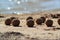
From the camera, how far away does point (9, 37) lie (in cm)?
964

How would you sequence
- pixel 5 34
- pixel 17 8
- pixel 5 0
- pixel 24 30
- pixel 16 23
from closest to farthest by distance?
pixel 5 34 < pixel 24 30 < pixel 16 23 < pixel 17 8 < pixel 5 0

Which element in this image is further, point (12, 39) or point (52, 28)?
point (52, 28)

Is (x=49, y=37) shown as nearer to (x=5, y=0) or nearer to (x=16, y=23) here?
(x=16, y=23)

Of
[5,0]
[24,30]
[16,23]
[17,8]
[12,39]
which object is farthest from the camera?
[5,0]

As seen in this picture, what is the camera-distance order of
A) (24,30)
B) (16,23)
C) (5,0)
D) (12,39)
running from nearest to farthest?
(12,39) < (24,30) < (16,23) < (5,0)

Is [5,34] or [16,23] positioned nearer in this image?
[5,34]

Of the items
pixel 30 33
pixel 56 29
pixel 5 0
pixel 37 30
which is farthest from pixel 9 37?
pixel 5 0

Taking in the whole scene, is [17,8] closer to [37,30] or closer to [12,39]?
[37,30]

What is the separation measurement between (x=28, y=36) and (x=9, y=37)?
67 cm

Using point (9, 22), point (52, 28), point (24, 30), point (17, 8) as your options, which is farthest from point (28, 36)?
point (17, 8)

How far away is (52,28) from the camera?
11.8 metres

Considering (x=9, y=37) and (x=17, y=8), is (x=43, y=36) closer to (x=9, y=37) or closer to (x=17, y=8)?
(x=9, y=37)

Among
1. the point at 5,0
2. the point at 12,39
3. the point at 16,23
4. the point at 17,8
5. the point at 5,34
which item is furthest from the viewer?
the point at 5,0

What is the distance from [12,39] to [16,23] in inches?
123
